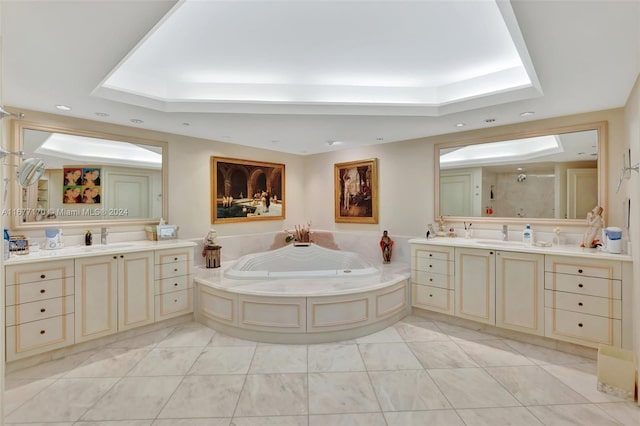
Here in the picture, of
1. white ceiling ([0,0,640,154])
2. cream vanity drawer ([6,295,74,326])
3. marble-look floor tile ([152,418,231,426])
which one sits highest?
white ceiling ([0,0,640,154])

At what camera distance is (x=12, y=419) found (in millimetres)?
1973

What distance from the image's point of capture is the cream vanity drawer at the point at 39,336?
2475 mm

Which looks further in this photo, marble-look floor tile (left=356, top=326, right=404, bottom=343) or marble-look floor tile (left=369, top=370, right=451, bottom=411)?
marble-look floor tile (left=356, top=326, right=404, bottom=343)

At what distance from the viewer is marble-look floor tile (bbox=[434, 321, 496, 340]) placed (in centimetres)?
315

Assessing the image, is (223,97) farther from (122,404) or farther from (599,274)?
(599,274)

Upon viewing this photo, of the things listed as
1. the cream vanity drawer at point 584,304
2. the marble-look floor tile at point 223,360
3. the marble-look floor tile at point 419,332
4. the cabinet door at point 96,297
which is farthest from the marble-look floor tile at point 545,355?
the cabinet door at point 96,297

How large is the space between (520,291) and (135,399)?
3408mm

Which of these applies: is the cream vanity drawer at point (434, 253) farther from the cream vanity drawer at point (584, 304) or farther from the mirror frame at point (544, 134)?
the cream vanity drawer at point (584, 304)

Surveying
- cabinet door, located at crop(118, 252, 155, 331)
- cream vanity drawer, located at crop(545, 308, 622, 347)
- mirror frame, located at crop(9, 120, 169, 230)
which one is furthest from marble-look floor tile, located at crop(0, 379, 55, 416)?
cream vanity drawer, located at crop(545, 308, 622, 347)

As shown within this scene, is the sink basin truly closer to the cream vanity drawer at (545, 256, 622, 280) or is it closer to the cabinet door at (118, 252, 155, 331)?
the cream vanity drawer at (545, 256, 622, 280)

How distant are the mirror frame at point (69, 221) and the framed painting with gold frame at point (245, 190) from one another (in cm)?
65

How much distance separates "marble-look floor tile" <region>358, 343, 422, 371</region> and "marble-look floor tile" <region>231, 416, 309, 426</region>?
782 mm

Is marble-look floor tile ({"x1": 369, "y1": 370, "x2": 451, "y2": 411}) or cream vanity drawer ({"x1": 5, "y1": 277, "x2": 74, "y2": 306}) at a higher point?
cream vanity drawer ({"x1": 5, "y1": 277, "x2": 74, "y2": 306})

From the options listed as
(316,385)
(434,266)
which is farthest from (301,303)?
(434,266)
